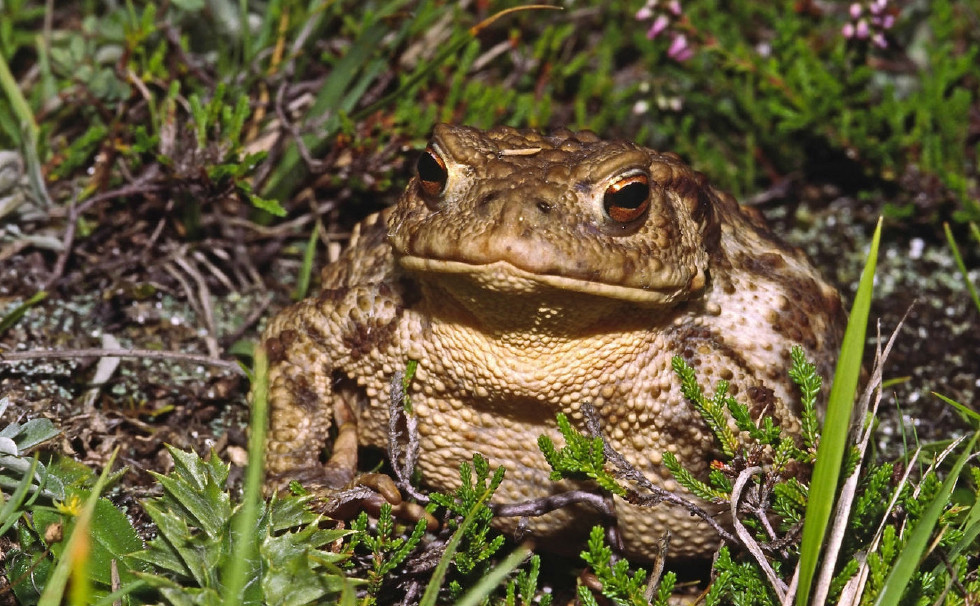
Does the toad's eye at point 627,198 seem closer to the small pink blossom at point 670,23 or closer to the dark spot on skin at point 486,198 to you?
the dark spot on skin at point 486,198

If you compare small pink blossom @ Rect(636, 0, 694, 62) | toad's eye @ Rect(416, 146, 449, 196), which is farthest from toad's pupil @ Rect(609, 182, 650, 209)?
small pink blossom @ Rect(636, 0, 694, 62)

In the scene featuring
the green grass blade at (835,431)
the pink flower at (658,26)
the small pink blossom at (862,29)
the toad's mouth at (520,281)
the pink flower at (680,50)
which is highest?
the small pink blossom at (862,29)

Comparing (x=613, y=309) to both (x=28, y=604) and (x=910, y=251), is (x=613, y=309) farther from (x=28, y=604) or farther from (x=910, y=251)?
(x=910, y=251)

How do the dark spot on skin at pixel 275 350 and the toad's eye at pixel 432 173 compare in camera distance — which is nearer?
the toad's eye at pixel 432 173

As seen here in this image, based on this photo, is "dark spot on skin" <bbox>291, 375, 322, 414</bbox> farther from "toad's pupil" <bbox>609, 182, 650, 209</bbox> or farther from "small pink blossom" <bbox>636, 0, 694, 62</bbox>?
"small pink blossom" <bbox>636, 0, 694, 62</bbox>

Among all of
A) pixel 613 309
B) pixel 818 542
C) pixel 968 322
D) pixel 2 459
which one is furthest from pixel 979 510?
pixel 2 459

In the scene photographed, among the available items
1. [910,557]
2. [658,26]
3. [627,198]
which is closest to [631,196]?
[627,198]

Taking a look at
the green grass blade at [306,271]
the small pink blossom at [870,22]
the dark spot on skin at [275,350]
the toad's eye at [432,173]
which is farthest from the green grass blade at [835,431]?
the small pink blossom at [870,22]
